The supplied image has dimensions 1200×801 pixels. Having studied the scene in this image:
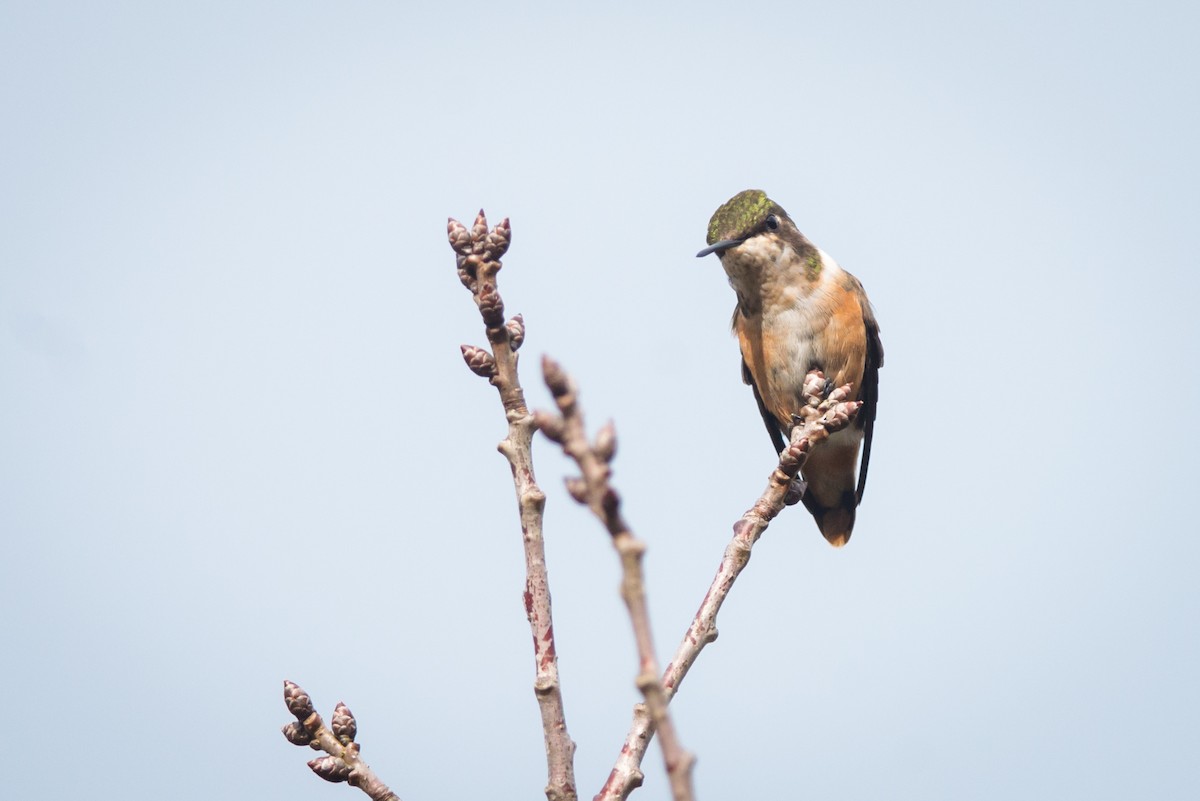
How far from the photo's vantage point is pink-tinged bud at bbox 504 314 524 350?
303 cm

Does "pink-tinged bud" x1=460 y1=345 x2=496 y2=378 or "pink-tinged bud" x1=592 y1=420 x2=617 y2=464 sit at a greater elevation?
"pink-tinged bud" x1=460 y1=345 x2=496 y2=378

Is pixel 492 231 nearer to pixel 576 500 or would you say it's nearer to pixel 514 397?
pixel 514 397

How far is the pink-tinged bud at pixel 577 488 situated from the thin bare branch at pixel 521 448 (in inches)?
45.6

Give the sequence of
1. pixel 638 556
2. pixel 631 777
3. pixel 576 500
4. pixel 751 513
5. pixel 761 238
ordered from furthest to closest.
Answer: pixel 761 238
pixel 751 513
pixel 631 777
pixel 576 500
pixel 638 556

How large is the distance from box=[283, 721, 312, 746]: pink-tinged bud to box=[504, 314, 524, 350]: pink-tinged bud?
41.2 inches

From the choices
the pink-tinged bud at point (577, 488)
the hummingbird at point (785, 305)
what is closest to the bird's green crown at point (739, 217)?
the hummingbird at point (785, 305)

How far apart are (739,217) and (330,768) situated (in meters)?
5.77

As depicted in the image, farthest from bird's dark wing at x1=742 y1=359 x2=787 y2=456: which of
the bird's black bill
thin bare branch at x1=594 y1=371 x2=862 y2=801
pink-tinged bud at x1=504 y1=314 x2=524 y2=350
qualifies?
pink-tinged bud at x1=504 y1=314 x2=524 y2=350

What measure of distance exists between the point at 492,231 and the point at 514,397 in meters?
0.42

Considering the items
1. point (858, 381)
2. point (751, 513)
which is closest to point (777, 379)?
point (858, 381)

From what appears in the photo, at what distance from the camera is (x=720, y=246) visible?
25.9 ft

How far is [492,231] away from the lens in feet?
9.95

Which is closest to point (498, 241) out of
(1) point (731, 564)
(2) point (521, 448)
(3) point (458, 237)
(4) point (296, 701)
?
(3) point (458, 237)

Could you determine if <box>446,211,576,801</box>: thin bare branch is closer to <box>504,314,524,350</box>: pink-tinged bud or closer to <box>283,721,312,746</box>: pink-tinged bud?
<box>504,314,524,350</box>: pink-tinged bud
